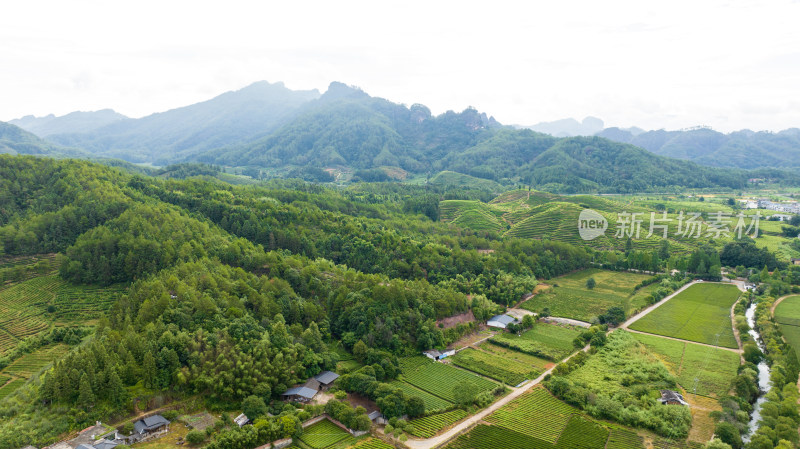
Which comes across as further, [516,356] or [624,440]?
[516,356]

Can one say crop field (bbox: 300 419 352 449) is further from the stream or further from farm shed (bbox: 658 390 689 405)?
the stream

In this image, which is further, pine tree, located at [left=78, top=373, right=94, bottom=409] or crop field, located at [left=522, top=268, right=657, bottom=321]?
crop field, located at [left=522, top=268, right=657, bottom=321]

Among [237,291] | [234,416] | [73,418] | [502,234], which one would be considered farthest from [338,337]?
[502,234]

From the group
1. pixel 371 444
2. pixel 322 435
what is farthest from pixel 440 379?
pixel 322 435

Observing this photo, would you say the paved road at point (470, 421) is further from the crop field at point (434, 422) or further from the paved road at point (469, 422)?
the crop field at point (434, 422)

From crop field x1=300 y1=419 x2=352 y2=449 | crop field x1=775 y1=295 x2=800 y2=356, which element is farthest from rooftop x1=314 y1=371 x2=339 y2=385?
crop field x1=775 y1=295 x2=800 y2=356
